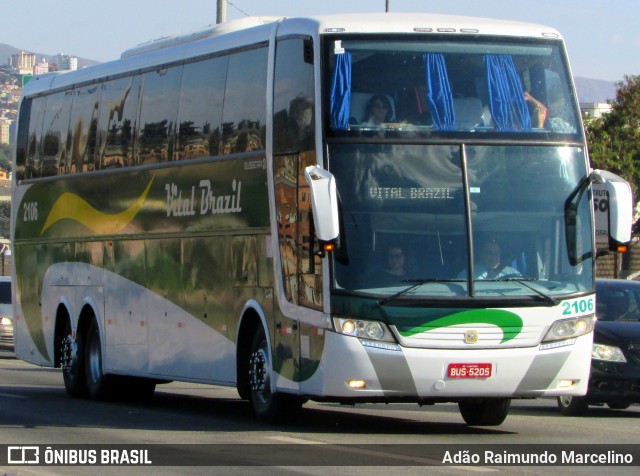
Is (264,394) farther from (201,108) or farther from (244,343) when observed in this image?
(201,108)

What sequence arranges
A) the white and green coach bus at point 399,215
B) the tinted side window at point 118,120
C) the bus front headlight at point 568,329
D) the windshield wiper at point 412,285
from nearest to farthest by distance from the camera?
the windshield wiper at point 412,285 < the white and green coach bus at point 399,215 < the bus front headlight at point 568,329 < the tinted side window at point 118,120

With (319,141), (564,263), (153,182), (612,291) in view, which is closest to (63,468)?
(319,141)

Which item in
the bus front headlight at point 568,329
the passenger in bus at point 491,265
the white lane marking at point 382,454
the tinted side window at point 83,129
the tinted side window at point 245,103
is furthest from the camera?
the tinted side window at point 83,129

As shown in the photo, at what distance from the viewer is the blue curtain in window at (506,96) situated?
45.5ft

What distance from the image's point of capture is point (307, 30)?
14.0 m

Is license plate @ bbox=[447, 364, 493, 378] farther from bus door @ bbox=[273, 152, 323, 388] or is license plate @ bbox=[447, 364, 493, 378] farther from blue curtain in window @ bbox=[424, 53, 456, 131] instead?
blue curtain in window @ bbox=[424, 53, 456, 131]

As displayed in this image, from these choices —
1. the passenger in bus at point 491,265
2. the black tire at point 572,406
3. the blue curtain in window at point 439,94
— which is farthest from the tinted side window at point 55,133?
the passenger in bus at point 491,265

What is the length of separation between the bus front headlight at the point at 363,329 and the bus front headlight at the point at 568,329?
1.50m

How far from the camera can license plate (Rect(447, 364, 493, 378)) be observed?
521 inches

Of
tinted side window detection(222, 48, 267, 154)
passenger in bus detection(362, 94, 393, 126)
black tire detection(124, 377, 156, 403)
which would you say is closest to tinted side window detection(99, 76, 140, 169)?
tinted side window detection(222, 48, 267, 154)

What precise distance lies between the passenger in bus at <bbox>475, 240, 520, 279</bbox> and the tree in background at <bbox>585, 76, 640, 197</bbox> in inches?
1222

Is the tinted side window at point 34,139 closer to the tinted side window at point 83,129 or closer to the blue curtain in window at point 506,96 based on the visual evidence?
the tinted side window at point 83,129

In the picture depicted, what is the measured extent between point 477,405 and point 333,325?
2811mm

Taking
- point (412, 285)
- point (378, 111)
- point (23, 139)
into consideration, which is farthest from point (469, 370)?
point (23, 139)
